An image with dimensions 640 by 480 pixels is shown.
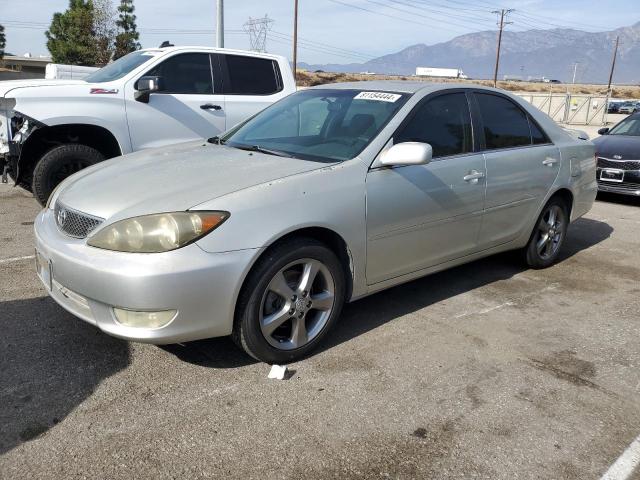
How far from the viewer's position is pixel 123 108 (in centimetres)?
622

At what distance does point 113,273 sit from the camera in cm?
271

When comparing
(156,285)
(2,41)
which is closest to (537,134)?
(156,285)

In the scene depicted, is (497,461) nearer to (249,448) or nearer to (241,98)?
(249,448)

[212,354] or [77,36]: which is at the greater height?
[77,36]

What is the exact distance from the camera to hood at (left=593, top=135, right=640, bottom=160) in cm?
890

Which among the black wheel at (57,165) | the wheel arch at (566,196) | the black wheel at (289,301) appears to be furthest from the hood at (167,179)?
the wheel arch at (566,196)

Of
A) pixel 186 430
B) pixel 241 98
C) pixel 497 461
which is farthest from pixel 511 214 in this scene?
pixel 241 98

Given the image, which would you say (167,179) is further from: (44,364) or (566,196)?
(566,196)

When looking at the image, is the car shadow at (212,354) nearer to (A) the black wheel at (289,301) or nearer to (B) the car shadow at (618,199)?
(A) the black wheel at (289,301)

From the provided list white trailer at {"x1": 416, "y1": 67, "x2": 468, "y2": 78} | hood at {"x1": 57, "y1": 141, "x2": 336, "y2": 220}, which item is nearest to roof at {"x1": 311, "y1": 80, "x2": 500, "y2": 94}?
hood at {"x1": 57, "y1": 141, "x2": 336, "y2": 220}

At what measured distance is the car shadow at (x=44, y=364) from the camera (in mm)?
2648

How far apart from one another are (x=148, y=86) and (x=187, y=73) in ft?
2.71

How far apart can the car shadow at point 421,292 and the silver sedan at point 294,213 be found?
0.33m

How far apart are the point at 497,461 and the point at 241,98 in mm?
5602
